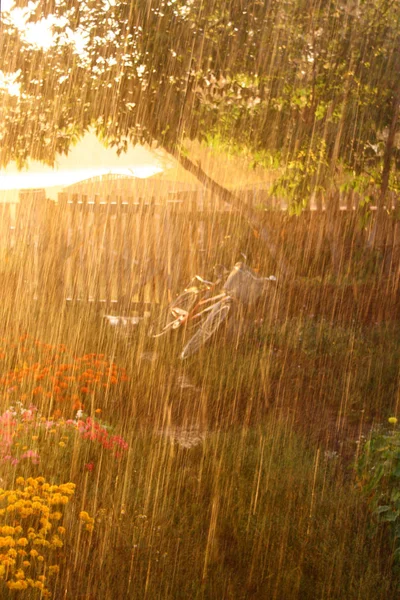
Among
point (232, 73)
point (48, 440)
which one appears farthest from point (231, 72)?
point (48, 440)

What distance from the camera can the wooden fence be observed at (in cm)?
1138

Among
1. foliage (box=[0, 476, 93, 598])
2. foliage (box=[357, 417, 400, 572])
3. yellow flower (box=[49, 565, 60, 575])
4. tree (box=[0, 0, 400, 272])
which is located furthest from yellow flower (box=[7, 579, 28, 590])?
tree (box=[0, 0, 400, 272])

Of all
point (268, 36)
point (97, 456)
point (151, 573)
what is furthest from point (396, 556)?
point (268, 36)

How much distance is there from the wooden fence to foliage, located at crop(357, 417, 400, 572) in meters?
7.08

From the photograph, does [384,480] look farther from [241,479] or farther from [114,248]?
[114,248]

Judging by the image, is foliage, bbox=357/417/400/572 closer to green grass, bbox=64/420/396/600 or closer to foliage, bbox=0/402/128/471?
green grass, bbox=64/420/396/600

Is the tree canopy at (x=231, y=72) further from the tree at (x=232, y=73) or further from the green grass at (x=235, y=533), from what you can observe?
the green grass at (x=235, y=533)

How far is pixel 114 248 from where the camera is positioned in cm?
1159

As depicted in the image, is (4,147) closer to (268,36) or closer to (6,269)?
(6,269)

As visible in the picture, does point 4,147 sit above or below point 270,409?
above

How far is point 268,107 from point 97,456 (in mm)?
5117

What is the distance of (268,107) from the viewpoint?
27.3 ft

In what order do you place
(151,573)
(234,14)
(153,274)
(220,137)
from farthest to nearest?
1. (153,274)
2. (220,137)
3. (234,14)
4. (151,573)

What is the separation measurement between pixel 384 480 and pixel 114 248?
819 centimetres
